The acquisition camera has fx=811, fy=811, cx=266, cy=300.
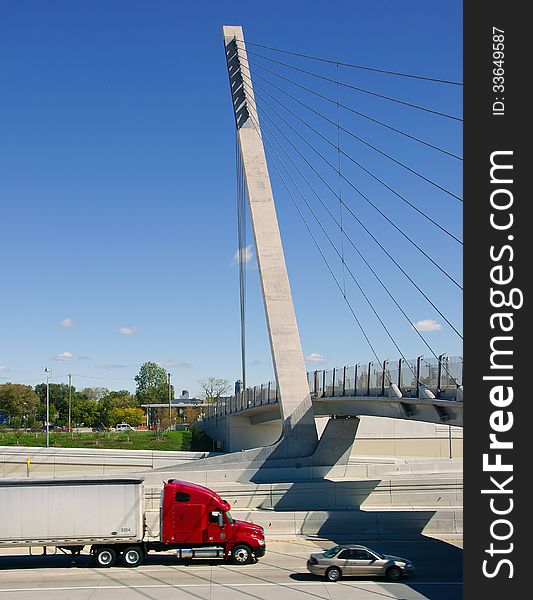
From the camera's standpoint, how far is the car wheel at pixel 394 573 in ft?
67.8

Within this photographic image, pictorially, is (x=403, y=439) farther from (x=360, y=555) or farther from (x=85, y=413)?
(x=85, y=413)

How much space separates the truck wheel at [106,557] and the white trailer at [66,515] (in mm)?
53

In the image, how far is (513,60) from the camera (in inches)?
525

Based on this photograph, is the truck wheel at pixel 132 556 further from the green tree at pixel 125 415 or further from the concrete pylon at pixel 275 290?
the green tree at pixel 125 415

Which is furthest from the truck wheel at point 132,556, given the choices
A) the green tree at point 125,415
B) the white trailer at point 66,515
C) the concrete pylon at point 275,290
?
the green tree at point 125,415

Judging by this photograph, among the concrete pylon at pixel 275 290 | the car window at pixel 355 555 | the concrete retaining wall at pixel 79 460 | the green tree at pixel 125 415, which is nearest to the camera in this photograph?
the car window at pixel 355 555

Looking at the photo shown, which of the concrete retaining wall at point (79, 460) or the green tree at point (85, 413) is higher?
the green tree at point (85, 413)

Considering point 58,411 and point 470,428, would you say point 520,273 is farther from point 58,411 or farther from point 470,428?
point 58,411

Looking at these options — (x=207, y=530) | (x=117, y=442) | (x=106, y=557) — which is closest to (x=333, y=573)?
(x=207, y=530)

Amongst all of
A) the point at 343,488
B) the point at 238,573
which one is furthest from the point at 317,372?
the point at 238,573

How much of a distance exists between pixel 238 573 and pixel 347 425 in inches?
743

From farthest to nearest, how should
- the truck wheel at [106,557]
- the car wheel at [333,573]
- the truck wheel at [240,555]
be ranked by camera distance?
the truck wheel at [240,555] → the truck wheel at [106,557] → the car wheel at [333,573]

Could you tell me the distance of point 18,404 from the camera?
4781 inches

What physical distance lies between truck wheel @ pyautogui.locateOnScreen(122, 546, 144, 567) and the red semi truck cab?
85cm
